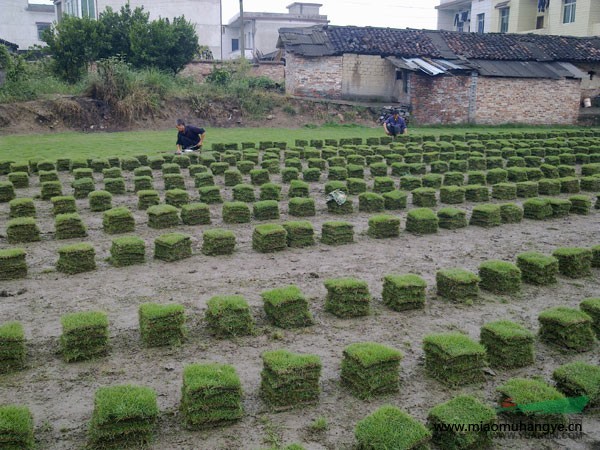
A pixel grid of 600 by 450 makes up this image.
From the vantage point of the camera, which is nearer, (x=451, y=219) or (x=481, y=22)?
(x=451, y=219)

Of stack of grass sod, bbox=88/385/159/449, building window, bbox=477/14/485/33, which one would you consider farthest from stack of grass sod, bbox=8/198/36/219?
building window, bbox=477/14/485/33

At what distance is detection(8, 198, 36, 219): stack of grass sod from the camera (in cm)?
1140

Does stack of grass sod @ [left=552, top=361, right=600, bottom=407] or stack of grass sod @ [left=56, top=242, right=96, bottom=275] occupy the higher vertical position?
stack of grass sod @ [left=56, top=242, right=96, bottom=275]

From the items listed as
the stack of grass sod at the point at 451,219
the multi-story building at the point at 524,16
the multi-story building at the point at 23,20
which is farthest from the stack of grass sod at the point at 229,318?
the multi-story building at the point at 23,20

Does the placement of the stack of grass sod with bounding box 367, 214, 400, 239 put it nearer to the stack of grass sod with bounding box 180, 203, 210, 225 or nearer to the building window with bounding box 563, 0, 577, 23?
the stack of grass sod with bounding box 180, 203, 210, 225

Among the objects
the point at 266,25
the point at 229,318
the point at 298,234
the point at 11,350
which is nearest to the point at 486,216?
the point at 298,234

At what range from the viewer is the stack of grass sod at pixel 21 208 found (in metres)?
11.4

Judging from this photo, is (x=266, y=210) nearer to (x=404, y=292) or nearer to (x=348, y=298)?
(x=348, y=298)

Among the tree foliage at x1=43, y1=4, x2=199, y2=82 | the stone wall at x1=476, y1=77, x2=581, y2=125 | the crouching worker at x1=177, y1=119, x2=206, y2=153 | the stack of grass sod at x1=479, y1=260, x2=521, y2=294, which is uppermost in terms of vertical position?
the tree foliage at x1=43, y1=4, x2=199, y2=82

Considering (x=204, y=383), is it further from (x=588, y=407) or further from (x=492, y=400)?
(x=588, y=407)

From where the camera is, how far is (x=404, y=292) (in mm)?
7344

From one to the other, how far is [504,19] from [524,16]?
2.18 metres

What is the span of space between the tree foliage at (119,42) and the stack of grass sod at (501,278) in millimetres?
24632

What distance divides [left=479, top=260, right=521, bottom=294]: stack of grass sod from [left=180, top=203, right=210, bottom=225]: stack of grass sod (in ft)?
17.9
